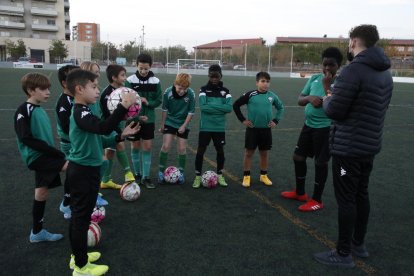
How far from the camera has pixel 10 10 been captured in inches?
2817

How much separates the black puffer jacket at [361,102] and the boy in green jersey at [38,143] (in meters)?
2.74

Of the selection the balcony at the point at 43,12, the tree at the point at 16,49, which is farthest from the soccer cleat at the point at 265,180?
the balcony at the point at 43,12

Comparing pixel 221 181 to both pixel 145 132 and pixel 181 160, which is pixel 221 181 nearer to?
pixel 181 160

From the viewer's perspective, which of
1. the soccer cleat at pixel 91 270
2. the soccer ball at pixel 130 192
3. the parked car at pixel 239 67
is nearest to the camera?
the soccer cleat at pixel 91 270

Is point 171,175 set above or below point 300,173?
below

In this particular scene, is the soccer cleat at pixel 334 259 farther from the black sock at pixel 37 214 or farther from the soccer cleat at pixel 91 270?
the black sock at pixel 37 214

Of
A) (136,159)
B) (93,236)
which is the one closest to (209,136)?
(136,159)

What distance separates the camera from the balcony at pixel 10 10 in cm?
7100

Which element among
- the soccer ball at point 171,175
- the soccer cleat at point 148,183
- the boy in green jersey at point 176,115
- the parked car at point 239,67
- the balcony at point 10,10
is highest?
the balcony at point 10,10

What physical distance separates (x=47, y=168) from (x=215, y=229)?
2.01 metres

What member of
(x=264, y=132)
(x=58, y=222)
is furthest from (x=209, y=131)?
(x=58, y=222)

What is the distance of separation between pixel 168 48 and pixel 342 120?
6003 centimetres

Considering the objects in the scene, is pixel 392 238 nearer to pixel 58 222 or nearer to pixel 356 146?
pixel 356 146

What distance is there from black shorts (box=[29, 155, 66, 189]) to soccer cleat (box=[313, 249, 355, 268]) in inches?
111
